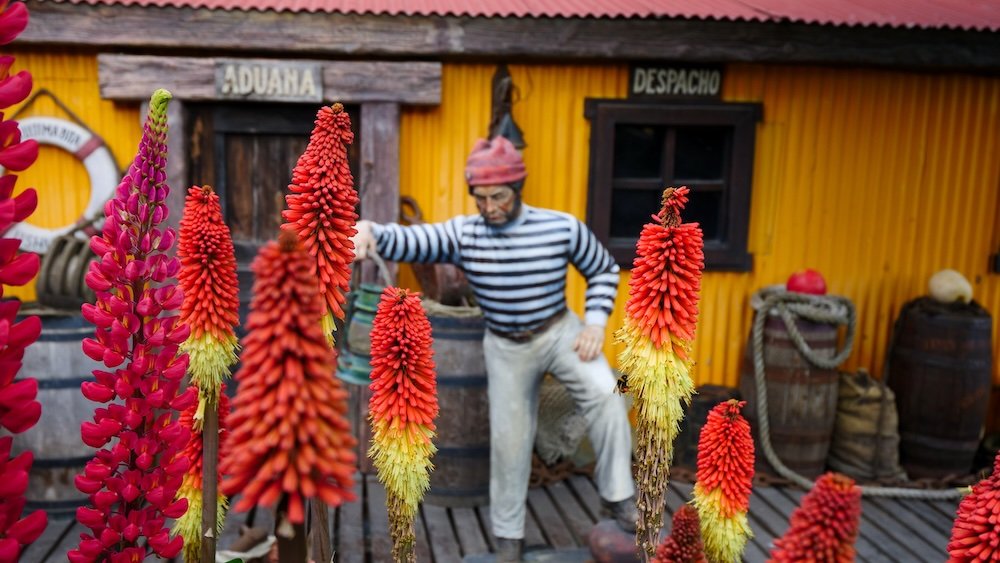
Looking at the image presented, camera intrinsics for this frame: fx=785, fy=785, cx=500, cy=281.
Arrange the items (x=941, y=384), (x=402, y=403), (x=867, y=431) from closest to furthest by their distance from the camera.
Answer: (x=402, y=403) → (x=941, y=384) → (x=867, y=431)

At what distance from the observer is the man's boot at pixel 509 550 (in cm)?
431

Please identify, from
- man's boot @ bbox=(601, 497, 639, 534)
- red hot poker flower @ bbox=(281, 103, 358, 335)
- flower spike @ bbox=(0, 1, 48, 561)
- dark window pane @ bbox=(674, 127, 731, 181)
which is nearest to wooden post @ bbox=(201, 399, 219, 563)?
red hot poker flower @ bbox=(281, 103, 358, 335)

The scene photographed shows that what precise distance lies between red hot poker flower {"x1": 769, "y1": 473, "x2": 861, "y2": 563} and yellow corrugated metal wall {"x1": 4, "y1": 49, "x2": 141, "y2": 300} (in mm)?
5550

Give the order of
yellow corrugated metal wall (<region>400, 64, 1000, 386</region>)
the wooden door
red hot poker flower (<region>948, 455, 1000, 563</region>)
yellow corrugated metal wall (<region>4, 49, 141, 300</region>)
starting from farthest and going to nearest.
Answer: yellow corrugated metal wall (<region>400, 64, 1000, 386</region>) < the wooden door < yellow corrugated metal wall (<region>4, 49, 141, 300</region>) < red hot poker flower (<region>948, 455, 1000, 563</region>)

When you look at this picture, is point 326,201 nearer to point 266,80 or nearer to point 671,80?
point 266,80

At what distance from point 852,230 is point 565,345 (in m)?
3.22

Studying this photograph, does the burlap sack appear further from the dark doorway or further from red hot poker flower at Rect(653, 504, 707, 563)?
red hot poker flower at Rect(653, 504, 707, 563)

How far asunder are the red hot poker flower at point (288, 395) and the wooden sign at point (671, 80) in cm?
519

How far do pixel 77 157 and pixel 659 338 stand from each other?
501cm

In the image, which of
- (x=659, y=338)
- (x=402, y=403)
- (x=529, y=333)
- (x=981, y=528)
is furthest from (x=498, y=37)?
(x=981, y=528)

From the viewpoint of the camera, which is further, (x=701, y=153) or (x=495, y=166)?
(x=701, y=153)

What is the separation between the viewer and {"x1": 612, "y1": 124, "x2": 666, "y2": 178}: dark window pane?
583 centimetres

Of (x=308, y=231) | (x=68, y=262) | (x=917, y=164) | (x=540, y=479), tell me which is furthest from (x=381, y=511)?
(x=917, y=164)

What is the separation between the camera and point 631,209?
5895 millimetres
